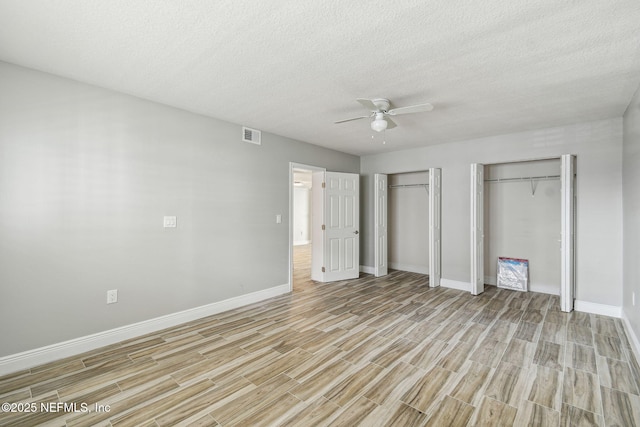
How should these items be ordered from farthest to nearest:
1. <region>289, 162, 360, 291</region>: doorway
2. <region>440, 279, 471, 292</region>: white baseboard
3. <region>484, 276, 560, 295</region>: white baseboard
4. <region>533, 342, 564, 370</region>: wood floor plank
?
<region>289, 162, 360, 291</region>: doorway → <region>440, 279, 471, 292</region>: white baseboard → <region>484, 276, 560, 295</region>: white baseboard → <region>533, 342, 564, 370</region>: wood floor plank

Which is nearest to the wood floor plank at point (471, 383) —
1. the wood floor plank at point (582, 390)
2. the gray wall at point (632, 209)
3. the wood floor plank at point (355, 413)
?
the wood floor plank at point (582, 390)

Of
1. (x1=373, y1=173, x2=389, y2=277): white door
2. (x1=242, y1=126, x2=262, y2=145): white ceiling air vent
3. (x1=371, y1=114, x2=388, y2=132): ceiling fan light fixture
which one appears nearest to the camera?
(x1=371, y1=114, x2=388, y2=132): ceiling fan light fixture

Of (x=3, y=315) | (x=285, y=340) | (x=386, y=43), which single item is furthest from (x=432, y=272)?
(x=3, y=315)

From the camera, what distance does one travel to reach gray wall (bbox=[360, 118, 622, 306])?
3.79 metres

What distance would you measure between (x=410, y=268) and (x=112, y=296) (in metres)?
5.51

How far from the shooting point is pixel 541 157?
4.35 meters

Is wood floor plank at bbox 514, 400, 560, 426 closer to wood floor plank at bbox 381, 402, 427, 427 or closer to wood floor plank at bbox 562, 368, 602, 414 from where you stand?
wood floor plank at bbox 562, 368, 602, 414

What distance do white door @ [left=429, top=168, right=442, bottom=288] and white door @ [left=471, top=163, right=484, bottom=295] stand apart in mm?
644

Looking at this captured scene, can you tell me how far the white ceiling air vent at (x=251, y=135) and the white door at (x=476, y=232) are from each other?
3583 mm

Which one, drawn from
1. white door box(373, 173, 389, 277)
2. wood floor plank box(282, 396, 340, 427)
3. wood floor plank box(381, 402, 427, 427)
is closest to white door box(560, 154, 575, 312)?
white door box(373, 173, 389, 277)

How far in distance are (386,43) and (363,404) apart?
106 inches

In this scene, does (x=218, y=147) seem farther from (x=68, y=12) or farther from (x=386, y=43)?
(x=386, y=43)

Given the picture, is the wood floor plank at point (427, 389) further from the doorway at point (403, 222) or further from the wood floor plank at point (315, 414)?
the doorway at point (403, 222)

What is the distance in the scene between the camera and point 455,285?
17.0ft
